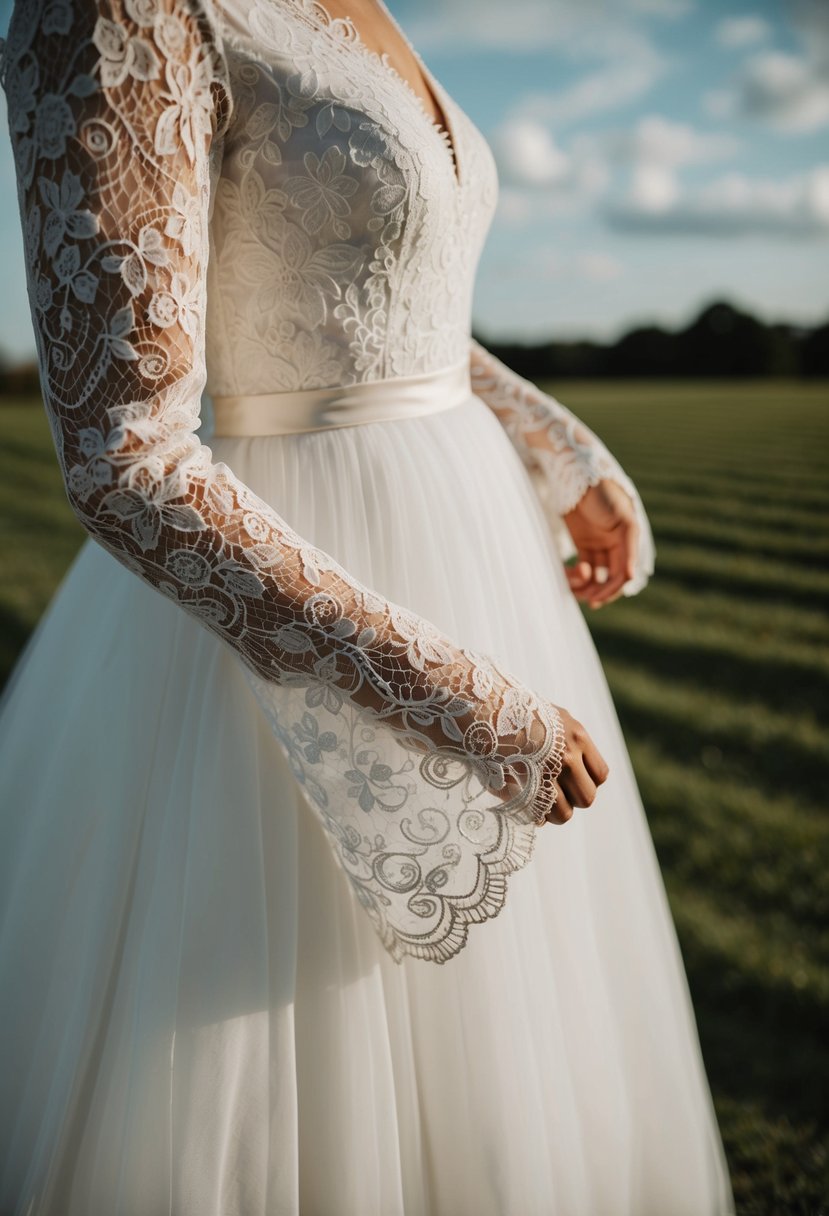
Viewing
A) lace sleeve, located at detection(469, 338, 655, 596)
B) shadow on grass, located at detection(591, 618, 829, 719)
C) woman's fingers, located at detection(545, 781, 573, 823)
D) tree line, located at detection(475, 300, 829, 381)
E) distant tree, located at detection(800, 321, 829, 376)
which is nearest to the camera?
woman's fingers, located at detection(545, 781, 573, 823)

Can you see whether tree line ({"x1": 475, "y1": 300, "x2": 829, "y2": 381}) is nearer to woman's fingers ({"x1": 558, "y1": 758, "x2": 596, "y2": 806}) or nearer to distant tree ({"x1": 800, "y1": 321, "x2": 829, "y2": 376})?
distant tree ({"x1": 800, "y1": 321, "x2": 829, "y2": 376})

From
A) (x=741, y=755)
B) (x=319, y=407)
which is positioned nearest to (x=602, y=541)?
(x=319, y=407)

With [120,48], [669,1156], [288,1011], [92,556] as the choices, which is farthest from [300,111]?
[669,1156]

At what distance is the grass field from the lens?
1.95 meters

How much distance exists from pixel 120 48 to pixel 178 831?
33.9 inches

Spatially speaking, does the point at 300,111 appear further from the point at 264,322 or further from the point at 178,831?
the point at 178,831

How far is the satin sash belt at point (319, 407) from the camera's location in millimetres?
1128

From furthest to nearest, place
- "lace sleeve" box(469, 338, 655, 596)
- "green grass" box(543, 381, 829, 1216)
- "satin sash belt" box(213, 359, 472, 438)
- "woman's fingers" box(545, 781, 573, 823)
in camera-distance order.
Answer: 1. "green grass" box(543, 381, 829, 1216)
2. "lace sleeve" box(469, 338, 655, 596)
3. "satin sash belt" box(213, 359, 472, 438)
4. "woman's fingers" box(545, 781, 573, 823)

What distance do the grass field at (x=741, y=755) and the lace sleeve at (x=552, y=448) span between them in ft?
4.14

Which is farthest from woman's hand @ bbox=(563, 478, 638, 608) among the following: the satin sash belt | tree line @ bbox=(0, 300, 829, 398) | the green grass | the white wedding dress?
tree line @ bbox=(0, 300, 829, 398)

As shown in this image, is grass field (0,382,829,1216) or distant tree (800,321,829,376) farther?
distant tree (800,321,829,376)

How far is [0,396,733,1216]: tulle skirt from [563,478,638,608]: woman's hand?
0.31 meters

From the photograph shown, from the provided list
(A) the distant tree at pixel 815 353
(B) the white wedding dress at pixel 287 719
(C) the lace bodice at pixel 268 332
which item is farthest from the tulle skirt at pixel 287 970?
(A) the distant tree at pixel 815 353

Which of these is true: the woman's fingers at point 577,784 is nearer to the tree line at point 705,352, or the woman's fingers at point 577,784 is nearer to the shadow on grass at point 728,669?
the shadow on grass at point 728,669
